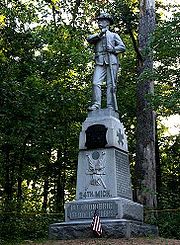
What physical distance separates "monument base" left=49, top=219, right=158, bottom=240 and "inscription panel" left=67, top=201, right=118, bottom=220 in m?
0.32

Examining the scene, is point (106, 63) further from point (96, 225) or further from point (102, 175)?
point (96, 225)

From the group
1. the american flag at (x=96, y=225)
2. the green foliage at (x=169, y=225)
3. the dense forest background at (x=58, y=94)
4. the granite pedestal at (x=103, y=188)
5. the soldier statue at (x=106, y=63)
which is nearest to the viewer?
the american flag at (x=96, y=225)

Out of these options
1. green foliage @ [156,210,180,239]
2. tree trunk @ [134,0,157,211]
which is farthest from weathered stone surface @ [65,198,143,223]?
tree trunk @ [134,0,157,211]

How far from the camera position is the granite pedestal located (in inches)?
427

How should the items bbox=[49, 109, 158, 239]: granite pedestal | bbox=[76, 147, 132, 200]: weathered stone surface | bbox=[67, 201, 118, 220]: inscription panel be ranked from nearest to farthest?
bbox=[49, 109, 158, 239]: granite pedestal → bbox=[67, 201, 118, 220]: inscription panel → bbox=[76, 147, 132, 200]: weathered stone surface

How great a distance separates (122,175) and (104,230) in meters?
1.84

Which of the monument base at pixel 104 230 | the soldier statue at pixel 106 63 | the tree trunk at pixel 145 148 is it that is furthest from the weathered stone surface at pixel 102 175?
the tree trunk at pixel 145 148

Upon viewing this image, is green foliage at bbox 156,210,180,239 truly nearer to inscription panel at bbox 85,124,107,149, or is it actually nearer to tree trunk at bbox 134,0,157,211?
tree trunk at bbox 134,0,157,211

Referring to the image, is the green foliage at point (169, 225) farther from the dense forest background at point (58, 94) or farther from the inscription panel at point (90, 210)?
the inscription panel at point (90, 210)

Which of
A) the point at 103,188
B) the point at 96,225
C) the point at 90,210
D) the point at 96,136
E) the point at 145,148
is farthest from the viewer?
the point at 145,148

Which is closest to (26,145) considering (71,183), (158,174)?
(71,183)

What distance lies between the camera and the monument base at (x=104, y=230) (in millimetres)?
10375

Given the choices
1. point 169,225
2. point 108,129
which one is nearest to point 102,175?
point 108,129

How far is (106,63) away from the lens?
503 inches
